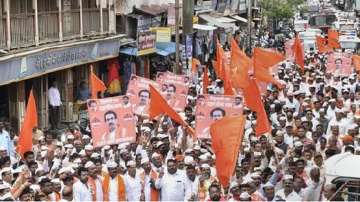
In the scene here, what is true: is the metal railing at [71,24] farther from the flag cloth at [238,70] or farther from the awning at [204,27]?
the awning at [204,27]

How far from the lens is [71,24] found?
23.2 metres

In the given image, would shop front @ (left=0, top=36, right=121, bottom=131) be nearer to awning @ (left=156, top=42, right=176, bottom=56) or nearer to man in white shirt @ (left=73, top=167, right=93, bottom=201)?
awning @ (left=156, top=42, right=176, bottom=56)

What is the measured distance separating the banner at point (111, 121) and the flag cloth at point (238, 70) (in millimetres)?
3430

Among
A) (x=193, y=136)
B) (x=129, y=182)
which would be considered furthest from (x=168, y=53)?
(x=129, y=182)

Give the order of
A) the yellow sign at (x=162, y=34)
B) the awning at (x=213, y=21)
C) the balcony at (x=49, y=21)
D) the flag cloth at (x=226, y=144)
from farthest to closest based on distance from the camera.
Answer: the awning at (x=213, y=21)
the yellow sign at (x=162, y=34)
the balcony at (x=49, y=21)
the flag cloth at (x=226, y=144)

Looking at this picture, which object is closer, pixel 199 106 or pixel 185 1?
pixel 199 106

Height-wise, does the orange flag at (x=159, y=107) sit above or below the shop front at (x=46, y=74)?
above

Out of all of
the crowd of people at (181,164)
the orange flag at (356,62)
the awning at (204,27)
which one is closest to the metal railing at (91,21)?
the orange flag at (356,62)

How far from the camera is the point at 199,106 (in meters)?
13.1

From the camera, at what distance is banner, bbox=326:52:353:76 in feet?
71.7

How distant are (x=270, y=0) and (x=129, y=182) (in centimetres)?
5172

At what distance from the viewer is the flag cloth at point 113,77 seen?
25.7 m

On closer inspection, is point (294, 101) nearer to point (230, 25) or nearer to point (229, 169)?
point (229, 169)

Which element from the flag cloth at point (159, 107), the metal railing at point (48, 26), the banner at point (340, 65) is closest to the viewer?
the flag cloth at point (159, 107)
